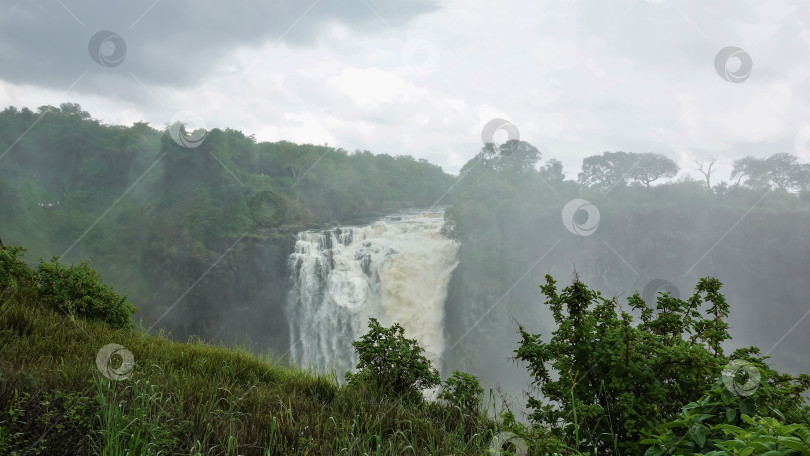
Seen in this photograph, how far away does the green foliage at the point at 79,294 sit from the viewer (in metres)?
6.23

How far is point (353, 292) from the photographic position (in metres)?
25.7

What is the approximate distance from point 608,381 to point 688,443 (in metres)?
0.97

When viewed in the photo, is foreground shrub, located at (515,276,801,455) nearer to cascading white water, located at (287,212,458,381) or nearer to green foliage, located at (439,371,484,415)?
green foliage, located at (439,371,484,415)

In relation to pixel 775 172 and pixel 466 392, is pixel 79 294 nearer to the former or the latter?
pixel 466 392

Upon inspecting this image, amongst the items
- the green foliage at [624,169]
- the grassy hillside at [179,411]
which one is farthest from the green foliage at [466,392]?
the green foliage at [624,169]

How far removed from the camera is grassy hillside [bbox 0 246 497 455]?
2.79m

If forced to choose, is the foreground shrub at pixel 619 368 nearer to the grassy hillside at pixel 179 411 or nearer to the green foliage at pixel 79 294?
the grassy hillside at pixel 179 411

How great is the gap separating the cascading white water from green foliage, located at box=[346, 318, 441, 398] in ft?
67.1

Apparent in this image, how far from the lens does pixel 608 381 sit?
3102 millimetres

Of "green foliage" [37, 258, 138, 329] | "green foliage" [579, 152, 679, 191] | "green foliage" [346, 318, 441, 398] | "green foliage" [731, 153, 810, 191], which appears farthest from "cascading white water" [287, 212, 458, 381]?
"green foliage" [731, 153, 810, 191]

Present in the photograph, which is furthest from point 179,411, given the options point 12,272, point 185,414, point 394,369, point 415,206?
point 415,206

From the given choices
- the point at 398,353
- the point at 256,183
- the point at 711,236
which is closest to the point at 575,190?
the point at 711,236

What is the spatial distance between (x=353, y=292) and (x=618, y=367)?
76.5ft

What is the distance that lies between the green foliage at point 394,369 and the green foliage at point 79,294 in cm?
430
